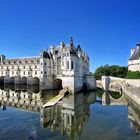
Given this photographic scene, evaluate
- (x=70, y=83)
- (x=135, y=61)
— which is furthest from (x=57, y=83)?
(x=135, y=61)

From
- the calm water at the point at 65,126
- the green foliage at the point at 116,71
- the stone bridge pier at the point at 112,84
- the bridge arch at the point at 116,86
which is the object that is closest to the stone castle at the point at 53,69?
the stone bridge pier at the point at 112,84

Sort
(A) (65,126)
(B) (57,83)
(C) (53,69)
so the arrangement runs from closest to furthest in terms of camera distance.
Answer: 1. (A) (65,126)
2. (B) (57,83)
3. (C) (53,69)

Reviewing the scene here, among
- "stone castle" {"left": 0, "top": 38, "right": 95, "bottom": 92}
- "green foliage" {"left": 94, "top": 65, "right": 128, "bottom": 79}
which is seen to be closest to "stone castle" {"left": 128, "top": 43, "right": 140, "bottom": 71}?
"stone castle" {"left": 0, "top": 38, "right": 95, "bottom": 92}

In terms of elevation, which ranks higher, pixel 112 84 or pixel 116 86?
pixel 112 84

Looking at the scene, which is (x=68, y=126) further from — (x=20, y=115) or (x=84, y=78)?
(x=84, y=78)

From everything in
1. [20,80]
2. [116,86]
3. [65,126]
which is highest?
[20,80]

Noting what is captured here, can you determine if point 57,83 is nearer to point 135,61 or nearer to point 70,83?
point 70,83

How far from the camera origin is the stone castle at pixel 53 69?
36.0 metres

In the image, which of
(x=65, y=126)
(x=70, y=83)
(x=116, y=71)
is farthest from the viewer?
(x=116, y=71)

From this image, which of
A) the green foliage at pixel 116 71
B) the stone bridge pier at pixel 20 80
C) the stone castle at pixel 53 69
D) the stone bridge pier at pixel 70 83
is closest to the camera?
the stone bridge pier at pixel 70 83

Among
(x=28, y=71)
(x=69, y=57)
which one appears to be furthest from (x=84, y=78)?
(x=28, y=71)

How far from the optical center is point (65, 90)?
34.7m

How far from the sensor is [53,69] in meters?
44.3

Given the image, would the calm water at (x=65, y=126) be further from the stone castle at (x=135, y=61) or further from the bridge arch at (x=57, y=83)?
the stone castle at (x=135, y=61)
